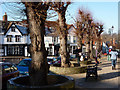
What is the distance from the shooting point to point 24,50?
4628 cm

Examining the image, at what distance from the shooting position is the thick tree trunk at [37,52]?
251 inches

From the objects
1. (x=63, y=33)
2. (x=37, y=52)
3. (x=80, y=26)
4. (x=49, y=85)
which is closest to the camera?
(x=49, y=85)

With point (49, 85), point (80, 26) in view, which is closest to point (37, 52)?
point (49, 85)

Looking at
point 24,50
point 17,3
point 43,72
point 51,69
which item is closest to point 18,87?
point 43,72

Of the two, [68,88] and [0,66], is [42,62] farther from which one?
[0,66]

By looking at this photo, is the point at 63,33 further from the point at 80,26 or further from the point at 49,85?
the point at 80,26

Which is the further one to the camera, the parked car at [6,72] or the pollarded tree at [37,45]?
the parked car at [6,72]

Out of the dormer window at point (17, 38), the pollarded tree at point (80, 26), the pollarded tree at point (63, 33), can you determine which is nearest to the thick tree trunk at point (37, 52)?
the pollarded tree at point (63, 33)

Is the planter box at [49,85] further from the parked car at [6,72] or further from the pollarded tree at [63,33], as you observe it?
the pollarded tree at [63,33]

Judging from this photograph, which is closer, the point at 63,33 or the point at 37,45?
the point at 37,45

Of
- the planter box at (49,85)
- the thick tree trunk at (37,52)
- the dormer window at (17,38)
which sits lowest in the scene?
the planter box at (49,85)

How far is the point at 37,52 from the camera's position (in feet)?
21.1

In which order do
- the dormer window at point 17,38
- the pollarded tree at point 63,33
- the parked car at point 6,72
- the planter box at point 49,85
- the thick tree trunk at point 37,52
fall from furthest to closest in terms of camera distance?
1. the dormer window at point 17,38
2. the pollarded tree at point 63,33
3. the parked car at point 6,72
4. the thick tree trunk at point 37,52
5. the planter box at point 49,85

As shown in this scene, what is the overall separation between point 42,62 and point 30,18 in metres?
1.81
